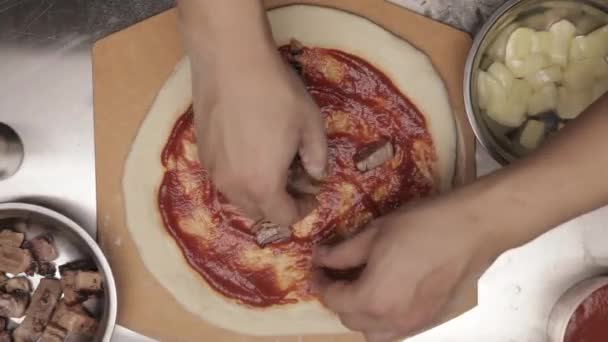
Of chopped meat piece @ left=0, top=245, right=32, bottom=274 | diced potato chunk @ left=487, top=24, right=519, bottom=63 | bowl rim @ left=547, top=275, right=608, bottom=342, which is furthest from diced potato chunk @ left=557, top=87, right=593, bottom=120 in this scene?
chopped meat piece @ left=0, top=245, right=32, bottom=274

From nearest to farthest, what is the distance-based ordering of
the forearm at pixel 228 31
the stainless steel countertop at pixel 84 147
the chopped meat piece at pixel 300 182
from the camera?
1. the forearm at pixel 228 31
2. the chopped meat piece at pixel 300 182
3. the stainless steel countertop at pixel 84 147

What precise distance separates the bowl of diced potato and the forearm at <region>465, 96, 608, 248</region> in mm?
174

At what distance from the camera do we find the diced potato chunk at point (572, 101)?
38.5 inches

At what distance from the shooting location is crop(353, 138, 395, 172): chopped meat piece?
3.19ft

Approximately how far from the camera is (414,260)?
78cm

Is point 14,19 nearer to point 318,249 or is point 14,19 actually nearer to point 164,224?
point 164,224

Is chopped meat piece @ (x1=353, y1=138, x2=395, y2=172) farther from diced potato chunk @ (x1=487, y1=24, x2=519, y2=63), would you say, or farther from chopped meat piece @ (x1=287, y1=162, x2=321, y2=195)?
diced potato chunk @ (x1=487, y1=24, x2=519, y2=63)

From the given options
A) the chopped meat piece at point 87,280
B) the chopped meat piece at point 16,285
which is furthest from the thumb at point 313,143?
the chopped meat piece at point 16,285

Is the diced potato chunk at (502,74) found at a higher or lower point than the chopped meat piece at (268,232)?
higher

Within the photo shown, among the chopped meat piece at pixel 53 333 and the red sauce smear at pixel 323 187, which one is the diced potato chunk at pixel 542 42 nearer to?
the red sauce smear at pixel 323 187

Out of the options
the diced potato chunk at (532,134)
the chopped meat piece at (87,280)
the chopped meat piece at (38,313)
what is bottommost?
the chopped meat piece at (38,313)

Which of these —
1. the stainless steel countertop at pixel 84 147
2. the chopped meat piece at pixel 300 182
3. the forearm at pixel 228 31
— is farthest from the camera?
the stainless steel countertop at pixel 84 147

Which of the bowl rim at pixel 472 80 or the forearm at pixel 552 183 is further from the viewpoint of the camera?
the bowl rim at pixel 472 80

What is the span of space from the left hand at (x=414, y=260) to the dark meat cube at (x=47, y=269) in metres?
0.44
